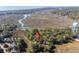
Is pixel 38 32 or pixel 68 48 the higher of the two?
pixel 38 32

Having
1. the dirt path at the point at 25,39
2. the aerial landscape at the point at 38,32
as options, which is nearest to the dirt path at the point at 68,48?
the aerial landscape at the point at 38,32

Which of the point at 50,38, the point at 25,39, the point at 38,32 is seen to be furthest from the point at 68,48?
the point at 25,39

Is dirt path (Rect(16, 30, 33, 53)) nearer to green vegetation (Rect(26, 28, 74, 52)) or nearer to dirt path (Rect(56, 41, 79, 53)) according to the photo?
green vegetation (Rect(26, 28, 74, 52))

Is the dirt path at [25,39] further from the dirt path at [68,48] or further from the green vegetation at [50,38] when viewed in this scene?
the dirt path at [68,48]

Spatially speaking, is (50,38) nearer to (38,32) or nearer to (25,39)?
(38,32)
